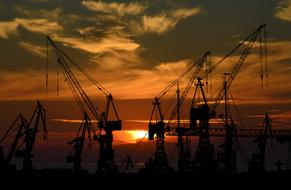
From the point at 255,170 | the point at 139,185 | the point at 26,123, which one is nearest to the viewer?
the point at 139,185

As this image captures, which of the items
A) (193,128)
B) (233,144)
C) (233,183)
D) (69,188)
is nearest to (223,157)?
(233,144)

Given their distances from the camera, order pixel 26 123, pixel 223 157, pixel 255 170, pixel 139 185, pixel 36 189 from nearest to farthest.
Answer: pixel 36 189 < pixel 139 185 < pixel 26 123 < pixel 255 170 < pixel 223 157

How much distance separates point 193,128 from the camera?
169250 millimetres

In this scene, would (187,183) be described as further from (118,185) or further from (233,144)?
(233,144)

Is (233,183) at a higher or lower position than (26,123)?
lower

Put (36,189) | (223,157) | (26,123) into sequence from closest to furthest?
1. (36,189)
2. (26,123)
3. (223,157)

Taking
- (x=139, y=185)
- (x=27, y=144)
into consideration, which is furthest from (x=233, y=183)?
(x=27, y=144)

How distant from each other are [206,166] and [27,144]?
5076 cm

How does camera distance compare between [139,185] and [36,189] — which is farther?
[139,185]

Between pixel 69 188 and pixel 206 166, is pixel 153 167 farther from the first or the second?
pixel 69 188

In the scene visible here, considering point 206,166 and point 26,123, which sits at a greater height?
point 26,123

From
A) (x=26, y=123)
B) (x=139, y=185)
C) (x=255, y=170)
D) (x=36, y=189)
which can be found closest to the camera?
(x=36, y=189)

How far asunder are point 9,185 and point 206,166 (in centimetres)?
6641

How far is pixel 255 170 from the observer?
6299 inches
